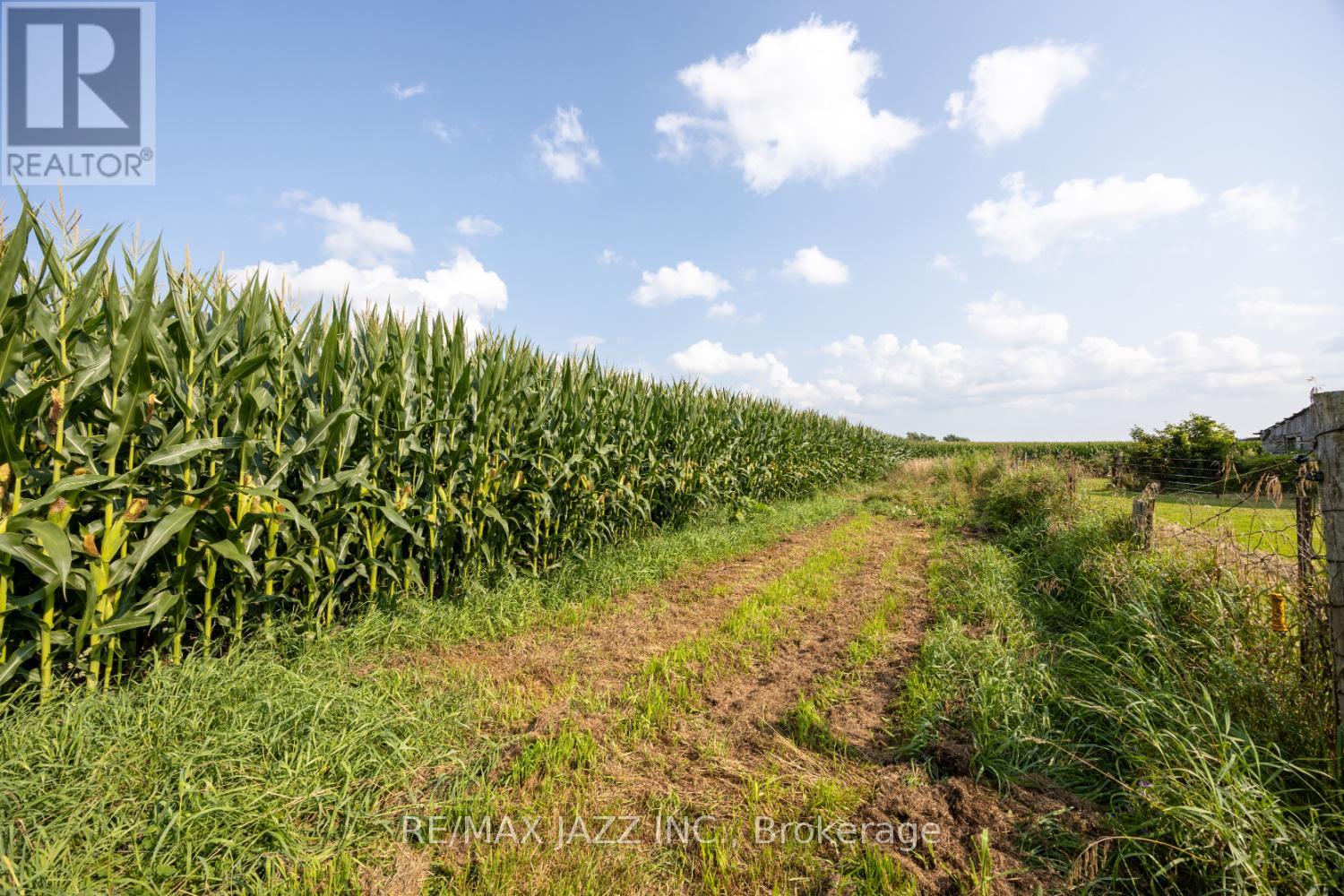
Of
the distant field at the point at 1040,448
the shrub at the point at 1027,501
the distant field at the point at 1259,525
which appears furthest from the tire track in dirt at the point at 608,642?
the distant field at the point at 1040,448

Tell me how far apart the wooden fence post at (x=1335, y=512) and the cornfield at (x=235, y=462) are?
491 cm

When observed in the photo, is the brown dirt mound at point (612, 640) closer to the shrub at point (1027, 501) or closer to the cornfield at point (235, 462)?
the cornfield at point (235, 462)

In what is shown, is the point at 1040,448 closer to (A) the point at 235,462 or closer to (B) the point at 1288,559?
(B) the point at 1288,559

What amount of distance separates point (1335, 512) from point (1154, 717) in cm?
132

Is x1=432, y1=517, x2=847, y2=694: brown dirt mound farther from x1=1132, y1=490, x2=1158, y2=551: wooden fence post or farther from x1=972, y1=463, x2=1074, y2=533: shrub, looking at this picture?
x1=972, y1=463, x2=1074, y2=533: shrub

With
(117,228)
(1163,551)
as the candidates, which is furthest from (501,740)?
(1163,551)

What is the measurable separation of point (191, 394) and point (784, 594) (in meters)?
4.91

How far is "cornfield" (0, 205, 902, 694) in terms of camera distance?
2.30 m

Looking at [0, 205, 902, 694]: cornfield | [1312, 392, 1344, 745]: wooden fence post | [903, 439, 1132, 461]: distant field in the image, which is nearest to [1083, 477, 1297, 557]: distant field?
[1312, 392, 1344, 745]: wooden fence post

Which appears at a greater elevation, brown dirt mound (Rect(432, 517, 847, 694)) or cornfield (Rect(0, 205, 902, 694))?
cornfield (Rect(0, 205, 902, 694))

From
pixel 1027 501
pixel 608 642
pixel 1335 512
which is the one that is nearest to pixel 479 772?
pixel 608 642

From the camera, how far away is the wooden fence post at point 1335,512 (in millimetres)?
1985

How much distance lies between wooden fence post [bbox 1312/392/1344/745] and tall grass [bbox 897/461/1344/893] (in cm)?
21

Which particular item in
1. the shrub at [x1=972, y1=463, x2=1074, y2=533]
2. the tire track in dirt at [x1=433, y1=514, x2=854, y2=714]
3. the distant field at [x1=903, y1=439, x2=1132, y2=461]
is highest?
the distant field at [x1=903, y1=439, x2=1132, y2=461]
